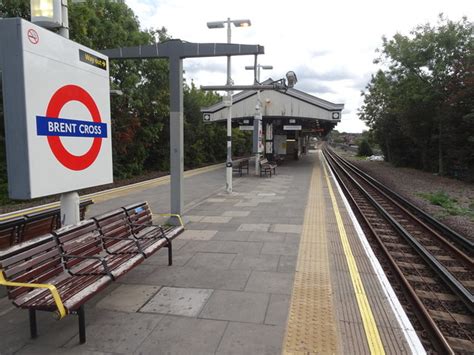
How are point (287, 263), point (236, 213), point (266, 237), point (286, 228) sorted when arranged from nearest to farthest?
point (287, 263), point (266, 237), point (286, 228), point (236, 213)

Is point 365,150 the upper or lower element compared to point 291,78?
lower

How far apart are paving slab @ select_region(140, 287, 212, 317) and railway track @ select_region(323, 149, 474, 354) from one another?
2339mm

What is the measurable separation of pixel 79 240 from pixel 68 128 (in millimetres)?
1298

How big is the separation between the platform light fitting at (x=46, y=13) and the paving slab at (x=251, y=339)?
396cm

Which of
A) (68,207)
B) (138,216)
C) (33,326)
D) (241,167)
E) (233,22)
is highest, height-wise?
(233,22)

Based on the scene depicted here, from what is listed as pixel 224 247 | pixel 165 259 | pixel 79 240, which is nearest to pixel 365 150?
pixel 224 247

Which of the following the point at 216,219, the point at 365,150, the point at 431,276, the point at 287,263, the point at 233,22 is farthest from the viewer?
the point at 365,150

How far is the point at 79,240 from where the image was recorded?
4.11 meters

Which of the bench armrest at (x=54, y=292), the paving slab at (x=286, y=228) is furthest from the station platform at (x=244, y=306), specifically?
the bench armrest at (x=54, y=292)

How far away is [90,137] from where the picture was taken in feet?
15.5

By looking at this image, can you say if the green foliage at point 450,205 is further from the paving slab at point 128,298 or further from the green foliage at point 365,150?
the green foliage at point 365,150

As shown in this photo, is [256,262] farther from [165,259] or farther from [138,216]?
[138,216]

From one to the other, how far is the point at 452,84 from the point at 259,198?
15219 mm

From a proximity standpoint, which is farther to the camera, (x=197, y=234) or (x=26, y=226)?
(x=197, y=234)
